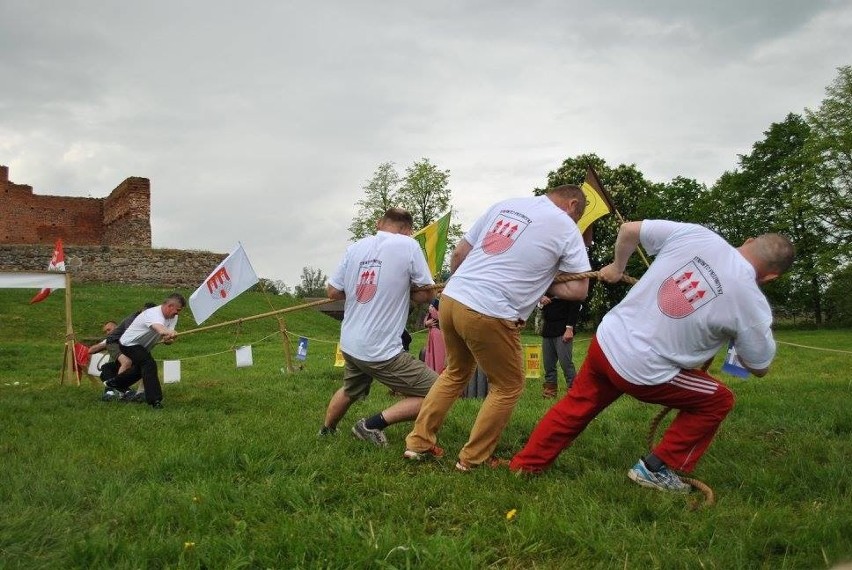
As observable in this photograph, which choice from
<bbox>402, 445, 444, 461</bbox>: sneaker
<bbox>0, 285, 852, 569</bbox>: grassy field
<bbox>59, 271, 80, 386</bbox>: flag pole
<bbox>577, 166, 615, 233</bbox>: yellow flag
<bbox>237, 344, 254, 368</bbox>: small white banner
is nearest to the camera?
<bbox>0, 285, 852, 569</bbox>: grassy field

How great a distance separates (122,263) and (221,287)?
2418cm

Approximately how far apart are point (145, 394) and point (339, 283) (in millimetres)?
4012

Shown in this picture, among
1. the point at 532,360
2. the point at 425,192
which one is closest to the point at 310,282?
the point at 425,192

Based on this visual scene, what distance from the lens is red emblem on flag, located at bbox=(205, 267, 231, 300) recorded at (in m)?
8.45

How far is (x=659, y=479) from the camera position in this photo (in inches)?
152

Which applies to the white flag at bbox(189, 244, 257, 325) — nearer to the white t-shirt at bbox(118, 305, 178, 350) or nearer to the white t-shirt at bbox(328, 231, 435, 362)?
the white t-shirt at bbox(118, 305, 178, 350)

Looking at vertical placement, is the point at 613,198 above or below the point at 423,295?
above

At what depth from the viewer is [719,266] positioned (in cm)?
362

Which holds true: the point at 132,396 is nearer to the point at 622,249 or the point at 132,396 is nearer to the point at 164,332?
the point at 164,332

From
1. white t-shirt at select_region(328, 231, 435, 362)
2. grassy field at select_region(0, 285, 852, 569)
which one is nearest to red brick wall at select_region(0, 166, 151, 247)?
grassy field at select_region(0, 285, 852, 569)

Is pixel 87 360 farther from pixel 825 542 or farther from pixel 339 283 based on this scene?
pixel 825 542

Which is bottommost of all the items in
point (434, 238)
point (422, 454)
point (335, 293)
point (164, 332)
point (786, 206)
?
point (422, 454)

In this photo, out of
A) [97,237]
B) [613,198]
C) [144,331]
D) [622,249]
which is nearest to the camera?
[622,249]

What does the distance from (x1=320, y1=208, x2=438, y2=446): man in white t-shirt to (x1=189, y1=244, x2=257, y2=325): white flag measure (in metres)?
3.73
